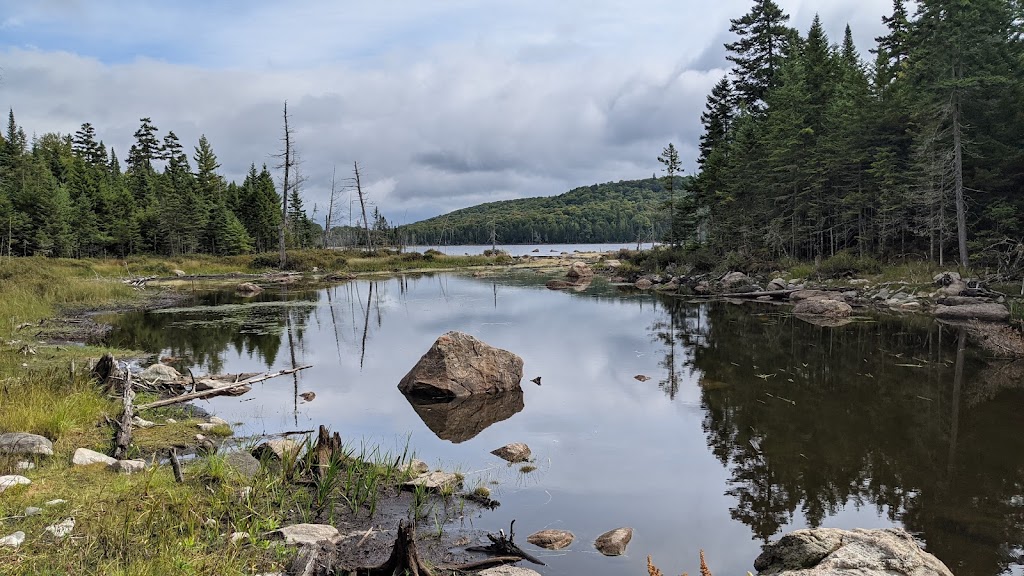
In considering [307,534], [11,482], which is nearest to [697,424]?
[307,534]

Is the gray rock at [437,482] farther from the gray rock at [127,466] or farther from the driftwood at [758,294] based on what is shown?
the driftwood at [758,294]

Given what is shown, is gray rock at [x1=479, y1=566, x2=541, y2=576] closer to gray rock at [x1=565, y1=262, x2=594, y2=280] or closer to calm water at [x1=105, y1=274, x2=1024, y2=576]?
calm water at [x1=105, y1=274, x2=1024, y2=576]

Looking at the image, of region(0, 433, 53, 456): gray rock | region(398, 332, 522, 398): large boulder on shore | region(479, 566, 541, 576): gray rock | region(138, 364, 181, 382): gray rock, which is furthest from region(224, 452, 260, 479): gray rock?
region(138, 364, 181, 382): gray rock

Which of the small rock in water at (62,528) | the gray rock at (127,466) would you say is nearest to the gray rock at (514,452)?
the gray rock at (127,466)

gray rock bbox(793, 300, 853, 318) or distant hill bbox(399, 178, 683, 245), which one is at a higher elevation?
distant hill bbox(399, 178, 683, 245)

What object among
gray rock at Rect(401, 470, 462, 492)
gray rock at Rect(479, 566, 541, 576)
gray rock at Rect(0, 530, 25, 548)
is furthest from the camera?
gray rock at Rect(401, 470, 462, 492)

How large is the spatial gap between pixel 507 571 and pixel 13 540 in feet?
13.6

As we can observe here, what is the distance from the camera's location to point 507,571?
5.68 m

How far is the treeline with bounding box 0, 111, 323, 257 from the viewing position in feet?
180

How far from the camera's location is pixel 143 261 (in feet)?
178

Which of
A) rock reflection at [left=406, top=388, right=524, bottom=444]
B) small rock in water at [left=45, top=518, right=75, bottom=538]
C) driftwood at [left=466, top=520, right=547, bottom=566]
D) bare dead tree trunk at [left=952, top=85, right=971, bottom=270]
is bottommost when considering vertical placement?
rock reflection at [left=406, top=388, right=524, bottom=444]

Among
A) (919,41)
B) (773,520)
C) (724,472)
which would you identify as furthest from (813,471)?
(919,41)

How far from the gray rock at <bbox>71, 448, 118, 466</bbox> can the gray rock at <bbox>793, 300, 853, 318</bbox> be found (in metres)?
26.4

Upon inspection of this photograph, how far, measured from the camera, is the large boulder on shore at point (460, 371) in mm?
13422
